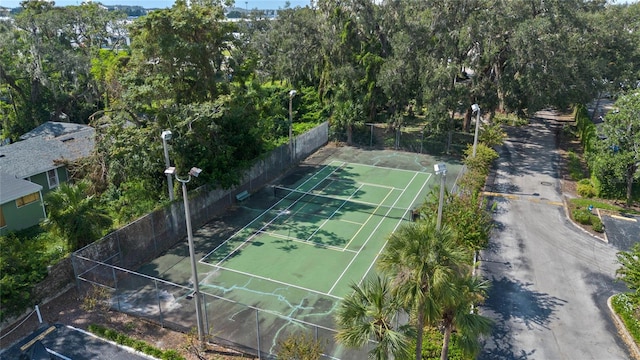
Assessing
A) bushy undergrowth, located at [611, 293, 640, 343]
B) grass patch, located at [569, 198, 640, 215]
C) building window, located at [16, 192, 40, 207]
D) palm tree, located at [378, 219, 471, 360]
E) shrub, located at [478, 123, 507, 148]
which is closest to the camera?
palm tree, located at [378, 219, 471, 360]

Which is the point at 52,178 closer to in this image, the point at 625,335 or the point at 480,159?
the point at 480,159

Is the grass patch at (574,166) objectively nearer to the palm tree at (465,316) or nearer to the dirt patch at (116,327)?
the palm tree at (465,316)

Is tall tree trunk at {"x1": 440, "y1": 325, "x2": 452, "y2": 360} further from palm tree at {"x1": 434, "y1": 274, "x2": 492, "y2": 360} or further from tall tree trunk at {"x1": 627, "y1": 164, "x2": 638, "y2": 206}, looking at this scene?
tall tree trunk at {"x1": 627, "y1": 164, "x2": 638, "y2": 206}

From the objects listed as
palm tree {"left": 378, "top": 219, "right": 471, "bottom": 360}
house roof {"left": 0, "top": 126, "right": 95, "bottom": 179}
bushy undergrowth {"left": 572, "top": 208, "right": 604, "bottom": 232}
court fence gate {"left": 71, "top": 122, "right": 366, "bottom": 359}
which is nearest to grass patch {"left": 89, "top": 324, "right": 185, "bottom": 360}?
court fence gate {"left": 71, "top": 122, "right": 366, "bottom": 359}

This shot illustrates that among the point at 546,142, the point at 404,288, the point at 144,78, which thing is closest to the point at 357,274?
the point at 404,288

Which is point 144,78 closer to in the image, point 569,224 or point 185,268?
point 185,268

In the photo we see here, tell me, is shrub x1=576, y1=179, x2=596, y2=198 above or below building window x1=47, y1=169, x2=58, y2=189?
below

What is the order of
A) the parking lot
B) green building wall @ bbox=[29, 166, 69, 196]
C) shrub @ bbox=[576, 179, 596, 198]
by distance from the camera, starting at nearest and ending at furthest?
the parking lot → shrub @ bbox=[576, 179, 596, 198] → green building wall @ bbox=[29, 166, 69, 196]

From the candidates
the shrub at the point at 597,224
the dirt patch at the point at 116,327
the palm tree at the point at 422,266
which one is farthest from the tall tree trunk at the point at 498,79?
the dirt patch at the point at 116,327
